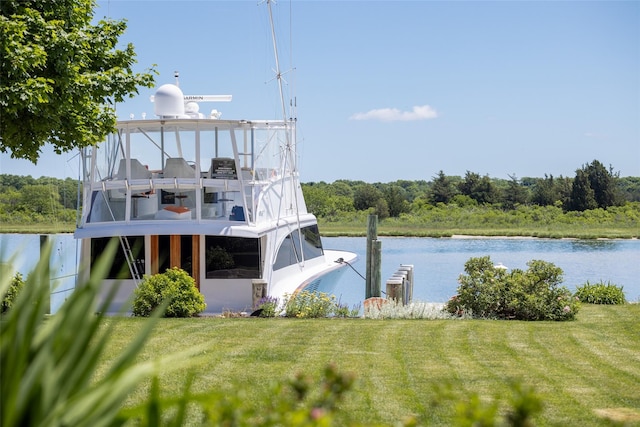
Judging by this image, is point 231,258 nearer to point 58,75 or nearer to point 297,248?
point 297,248

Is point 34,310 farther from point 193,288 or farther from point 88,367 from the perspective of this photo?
point 193,288

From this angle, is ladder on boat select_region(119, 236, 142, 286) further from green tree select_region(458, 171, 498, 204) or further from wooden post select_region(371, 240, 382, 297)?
green tree select_region(458, 171, 498, 204)

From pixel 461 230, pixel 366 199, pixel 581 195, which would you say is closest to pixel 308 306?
pixel 461 230

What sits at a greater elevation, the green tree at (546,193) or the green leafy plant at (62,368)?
the green tree at (546,193)

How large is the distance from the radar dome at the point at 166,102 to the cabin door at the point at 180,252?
9.00 feet

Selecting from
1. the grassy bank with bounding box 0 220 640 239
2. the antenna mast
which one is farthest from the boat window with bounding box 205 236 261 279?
the grassy bank with bounding box 0 220 640 239

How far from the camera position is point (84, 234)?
1566 cm

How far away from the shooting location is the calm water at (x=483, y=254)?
25516mm

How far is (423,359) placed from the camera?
391 inches

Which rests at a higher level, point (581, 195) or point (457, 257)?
point (581, 195)

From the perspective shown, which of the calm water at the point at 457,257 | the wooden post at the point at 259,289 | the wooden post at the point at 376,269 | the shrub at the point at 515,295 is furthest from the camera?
the calm water at the point at 457,257

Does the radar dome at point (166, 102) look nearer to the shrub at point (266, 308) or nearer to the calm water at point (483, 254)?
the shrub at point (266, 308)

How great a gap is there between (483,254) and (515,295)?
21.1m

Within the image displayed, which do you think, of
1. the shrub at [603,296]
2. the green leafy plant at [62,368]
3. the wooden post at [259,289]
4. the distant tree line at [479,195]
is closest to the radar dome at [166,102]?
the wooden post at [259,289]
